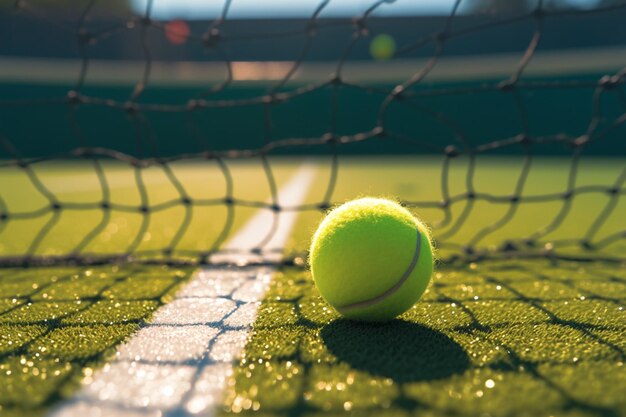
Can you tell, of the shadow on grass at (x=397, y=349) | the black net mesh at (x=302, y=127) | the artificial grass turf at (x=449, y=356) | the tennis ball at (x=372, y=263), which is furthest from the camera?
the black net mesh at (x=302, y=127)

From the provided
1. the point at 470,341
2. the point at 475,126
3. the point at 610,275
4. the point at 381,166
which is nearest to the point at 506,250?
the point at 610,275

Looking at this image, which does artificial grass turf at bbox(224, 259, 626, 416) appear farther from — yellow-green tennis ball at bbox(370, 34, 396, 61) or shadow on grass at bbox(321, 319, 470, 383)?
yellow-green tennis ball at bbox(370, 34, 396, 61)

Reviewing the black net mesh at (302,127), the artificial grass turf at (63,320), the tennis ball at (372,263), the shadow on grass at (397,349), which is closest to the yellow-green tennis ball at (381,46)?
the black net mesh at (302,127)

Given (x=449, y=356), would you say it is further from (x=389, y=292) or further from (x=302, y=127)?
(x=302, y=127)

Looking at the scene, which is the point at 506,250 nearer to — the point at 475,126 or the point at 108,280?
the point at 108,280

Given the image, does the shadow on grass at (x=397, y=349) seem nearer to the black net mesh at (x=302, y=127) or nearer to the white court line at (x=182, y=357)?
the white court line at (x=182, y=357)

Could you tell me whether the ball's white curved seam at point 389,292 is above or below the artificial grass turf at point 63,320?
above
